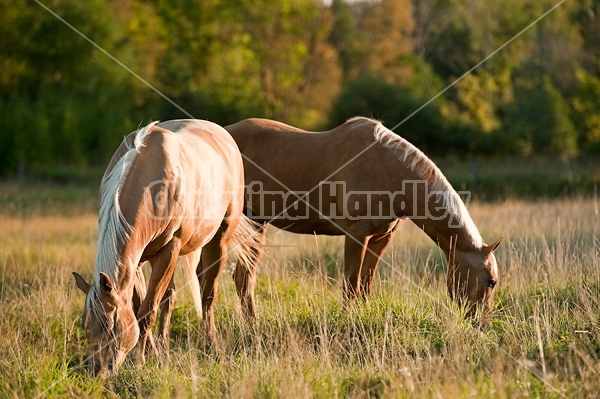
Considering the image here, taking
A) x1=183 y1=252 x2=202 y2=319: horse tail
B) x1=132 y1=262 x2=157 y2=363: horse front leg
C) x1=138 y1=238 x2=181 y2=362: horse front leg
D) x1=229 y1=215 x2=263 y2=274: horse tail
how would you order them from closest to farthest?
x1=138 y1=238 x2=181 y2=362: horse front leg, x1=132 y1=262 x2=157 y2=363: horse front leg, x1=183 y1=252 x2=202 y2=319: horse tail, x1=229 y1=215 x2=263 y2=274: horse tail

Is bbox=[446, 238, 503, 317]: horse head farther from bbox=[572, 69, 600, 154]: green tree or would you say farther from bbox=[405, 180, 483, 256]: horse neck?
bbox=[572, 69, 600, 154]: green tree

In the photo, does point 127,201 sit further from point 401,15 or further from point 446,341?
point 401,15

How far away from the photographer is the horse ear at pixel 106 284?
4.13m

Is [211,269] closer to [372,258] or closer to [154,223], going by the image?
[372,258]

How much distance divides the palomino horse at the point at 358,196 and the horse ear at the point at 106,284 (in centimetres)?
244

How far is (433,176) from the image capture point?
6.38 m

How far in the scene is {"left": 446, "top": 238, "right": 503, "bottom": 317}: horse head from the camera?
5965 millimetres

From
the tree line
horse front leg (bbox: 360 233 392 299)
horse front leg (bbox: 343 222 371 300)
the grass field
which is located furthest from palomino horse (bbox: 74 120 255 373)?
the tree line

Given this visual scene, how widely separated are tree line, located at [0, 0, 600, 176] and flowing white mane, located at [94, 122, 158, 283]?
18.2 m

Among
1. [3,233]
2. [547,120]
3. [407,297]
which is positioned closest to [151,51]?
[547,120]

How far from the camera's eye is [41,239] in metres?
11.0

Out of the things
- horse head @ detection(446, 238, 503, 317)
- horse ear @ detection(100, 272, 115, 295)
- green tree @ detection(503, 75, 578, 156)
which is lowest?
horse head @ detection(446, 238, 503, 317)

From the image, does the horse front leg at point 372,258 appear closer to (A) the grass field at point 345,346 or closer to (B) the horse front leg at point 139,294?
(A) the grass field at point 345,346

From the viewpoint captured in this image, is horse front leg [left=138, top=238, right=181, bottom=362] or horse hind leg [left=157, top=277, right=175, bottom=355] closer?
horse front leg [left=138, top=238, right=181, bottom=362]
